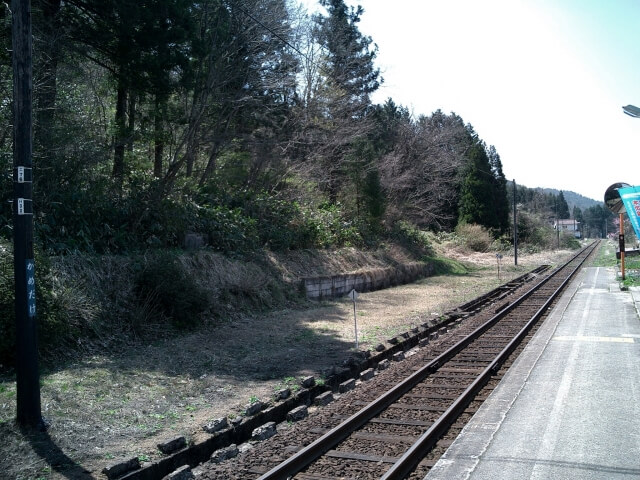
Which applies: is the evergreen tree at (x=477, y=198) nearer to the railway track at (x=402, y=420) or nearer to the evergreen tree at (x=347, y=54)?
the evergreen tree at (x=347, y=54)

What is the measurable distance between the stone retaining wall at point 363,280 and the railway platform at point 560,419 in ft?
31.8

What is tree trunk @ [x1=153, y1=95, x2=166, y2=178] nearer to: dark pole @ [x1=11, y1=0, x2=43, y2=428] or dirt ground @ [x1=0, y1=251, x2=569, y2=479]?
dirt ground @ [x1=0, y1=251, x2=569, y2=479]

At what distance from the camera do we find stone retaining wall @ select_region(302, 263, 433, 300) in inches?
870

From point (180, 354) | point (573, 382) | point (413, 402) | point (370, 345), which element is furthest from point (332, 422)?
point (370, 345)

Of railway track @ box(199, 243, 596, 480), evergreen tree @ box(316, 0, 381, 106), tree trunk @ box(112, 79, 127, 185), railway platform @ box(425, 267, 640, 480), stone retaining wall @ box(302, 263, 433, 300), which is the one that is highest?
evergreen tree @ box(316, 0, 381, 106)

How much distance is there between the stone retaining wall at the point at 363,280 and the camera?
870 inches

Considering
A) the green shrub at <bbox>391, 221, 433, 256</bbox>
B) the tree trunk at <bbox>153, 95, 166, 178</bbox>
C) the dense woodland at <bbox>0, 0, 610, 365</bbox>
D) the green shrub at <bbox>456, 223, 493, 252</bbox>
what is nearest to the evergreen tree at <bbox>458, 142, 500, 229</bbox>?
the green shrub at <bbox>456, 223, 493, 252</bbox>

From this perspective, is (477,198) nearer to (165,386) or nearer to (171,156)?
(171,156)

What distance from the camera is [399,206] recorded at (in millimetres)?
40719

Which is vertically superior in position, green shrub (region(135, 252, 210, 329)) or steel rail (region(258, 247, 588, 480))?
green shrub (region(135, 252, 210, 329))

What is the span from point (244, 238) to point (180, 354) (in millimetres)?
8476

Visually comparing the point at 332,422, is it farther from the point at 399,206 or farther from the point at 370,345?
the point at 399,206

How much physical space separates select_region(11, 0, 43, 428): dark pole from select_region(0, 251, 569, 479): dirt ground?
0.43 m

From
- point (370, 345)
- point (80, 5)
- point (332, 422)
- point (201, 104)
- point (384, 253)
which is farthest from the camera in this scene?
point (384, 253)
